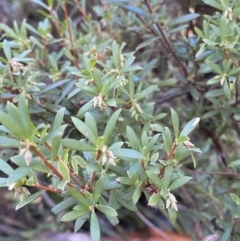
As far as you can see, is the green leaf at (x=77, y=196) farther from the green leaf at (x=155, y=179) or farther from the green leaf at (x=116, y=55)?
the green leaf at (x=116, y=55)

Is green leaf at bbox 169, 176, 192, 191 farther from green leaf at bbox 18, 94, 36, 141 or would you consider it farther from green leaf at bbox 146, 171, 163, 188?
green leaf at bbox 18, 94, 36, 141

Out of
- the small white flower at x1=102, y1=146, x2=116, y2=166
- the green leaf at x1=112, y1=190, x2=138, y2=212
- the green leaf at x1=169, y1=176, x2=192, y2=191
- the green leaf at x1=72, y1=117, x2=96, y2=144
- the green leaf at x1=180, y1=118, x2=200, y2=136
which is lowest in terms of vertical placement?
the green leaf at x1=112, y1=190, x2=138, y2=212

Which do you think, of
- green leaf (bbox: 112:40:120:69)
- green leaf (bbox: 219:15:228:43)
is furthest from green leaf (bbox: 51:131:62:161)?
green leaf (bbox: 219:15:228:43)

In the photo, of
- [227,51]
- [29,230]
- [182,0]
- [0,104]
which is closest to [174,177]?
[227,51]

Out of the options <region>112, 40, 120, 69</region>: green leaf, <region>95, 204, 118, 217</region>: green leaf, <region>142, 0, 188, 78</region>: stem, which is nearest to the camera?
<region>95, 204, 118, 217</region>: green leaf

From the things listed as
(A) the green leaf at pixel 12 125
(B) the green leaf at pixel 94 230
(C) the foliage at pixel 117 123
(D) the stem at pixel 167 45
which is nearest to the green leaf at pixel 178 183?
(C) the foliage at pixel 117 123

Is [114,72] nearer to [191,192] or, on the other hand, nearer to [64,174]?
[64,174]

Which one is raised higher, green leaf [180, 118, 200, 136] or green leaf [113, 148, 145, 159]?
green leaf [113, 148, 145, 159]

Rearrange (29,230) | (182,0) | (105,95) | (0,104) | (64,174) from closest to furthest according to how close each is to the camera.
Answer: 1. (64,174)
2. (105,95)
3. (0,104)
4. (182,0)
5. (29,230)
